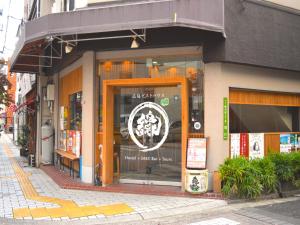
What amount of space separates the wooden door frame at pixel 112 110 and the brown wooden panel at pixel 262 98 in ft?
4.41

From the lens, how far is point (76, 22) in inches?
373

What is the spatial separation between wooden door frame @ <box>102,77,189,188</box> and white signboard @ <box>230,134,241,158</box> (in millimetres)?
1280

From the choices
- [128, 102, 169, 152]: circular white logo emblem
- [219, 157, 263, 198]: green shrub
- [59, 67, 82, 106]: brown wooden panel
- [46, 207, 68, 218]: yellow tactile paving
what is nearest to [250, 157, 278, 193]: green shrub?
[219, 157, 263, 198]: green shrub

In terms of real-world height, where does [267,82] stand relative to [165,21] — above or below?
below

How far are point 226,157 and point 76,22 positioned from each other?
5.08 metres

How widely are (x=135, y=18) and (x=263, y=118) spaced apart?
5.11m

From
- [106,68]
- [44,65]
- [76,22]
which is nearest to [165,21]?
[76,22]

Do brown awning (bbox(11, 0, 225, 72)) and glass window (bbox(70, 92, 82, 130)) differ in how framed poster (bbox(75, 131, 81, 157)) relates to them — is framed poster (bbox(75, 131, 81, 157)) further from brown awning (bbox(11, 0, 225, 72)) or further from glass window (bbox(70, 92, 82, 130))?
brown awning (bbox(11, 0, 225, 72))

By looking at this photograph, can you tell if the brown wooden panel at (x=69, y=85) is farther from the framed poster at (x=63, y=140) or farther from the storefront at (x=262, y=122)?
the storefront at (x=262, y=122)

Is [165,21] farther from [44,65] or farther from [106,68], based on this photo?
[44,65]

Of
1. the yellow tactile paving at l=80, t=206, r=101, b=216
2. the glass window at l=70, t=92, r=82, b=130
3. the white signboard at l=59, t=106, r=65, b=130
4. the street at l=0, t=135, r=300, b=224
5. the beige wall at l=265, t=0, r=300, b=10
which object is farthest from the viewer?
the white signboard at l=59, t=106, r=65, b=130

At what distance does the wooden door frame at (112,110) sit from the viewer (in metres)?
10.5

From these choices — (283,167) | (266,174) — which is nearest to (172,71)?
(266,174)

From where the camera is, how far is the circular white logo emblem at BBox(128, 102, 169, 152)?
11.1 meters
